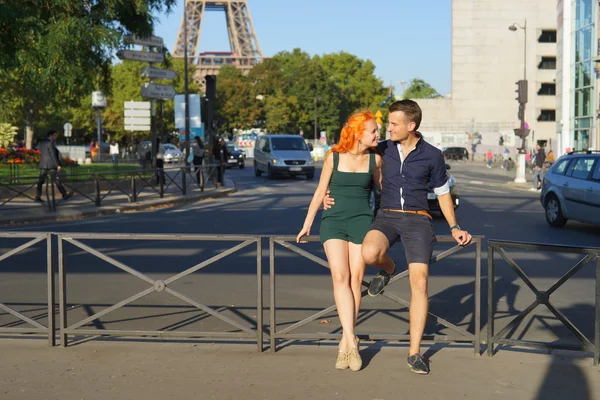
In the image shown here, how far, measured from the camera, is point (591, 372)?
534 cm

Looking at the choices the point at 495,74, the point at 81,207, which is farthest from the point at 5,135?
the point at 495,74

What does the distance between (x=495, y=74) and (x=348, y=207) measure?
85313 mm

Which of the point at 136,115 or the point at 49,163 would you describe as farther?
the point at 136,115

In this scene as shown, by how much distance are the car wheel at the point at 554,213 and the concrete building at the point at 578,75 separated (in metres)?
30.8

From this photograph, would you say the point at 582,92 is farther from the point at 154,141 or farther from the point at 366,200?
the point at 366,200

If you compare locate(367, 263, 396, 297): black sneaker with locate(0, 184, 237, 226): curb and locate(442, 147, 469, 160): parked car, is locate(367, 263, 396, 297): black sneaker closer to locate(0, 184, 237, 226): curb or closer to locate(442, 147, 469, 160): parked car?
locate(0, 184, 237, 226): curb

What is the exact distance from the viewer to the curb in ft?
57.3

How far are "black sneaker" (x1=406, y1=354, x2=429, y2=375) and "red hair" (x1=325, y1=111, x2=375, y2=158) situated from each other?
1382mm

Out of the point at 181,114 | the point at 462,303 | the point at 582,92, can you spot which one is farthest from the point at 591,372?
the point at 582,92

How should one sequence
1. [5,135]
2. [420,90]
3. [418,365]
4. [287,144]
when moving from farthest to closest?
[420,90], [287,144], [5,135], [418,365]

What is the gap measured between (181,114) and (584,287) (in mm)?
26933

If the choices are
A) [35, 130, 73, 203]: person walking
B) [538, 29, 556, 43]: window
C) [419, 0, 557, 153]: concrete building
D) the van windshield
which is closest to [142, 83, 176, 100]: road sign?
[35, 130, 73, 203]: person walking

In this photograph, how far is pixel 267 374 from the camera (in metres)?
5.29

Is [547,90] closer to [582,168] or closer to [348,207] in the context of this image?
[582,168]
